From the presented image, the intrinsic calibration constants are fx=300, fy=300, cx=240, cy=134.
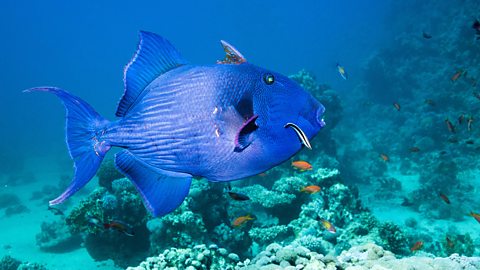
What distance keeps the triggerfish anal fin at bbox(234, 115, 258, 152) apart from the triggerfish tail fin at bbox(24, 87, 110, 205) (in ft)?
1.74

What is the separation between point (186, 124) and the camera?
1098 mm

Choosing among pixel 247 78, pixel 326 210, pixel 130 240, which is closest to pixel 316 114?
pixel 247 78

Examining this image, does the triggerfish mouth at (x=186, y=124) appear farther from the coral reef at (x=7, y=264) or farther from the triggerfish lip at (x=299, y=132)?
the coral reef at (x=7, y=264)

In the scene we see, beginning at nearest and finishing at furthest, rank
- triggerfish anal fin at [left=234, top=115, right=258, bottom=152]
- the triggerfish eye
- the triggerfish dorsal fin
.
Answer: triggerfish anal fin at [left=234, top=115, right=258, bottom=152] < the triggerfish eye < the triggerfish dorsal fin

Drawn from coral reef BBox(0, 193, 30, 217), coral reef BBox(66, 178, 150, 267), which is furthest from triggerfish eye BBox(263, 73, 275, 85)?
coral reef BBox(0, 193, 30, 217)

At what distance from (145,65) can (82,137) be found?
0.39 m

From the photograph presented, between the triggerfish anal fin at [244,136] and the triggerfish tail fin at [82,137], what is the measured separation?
0.53 metres

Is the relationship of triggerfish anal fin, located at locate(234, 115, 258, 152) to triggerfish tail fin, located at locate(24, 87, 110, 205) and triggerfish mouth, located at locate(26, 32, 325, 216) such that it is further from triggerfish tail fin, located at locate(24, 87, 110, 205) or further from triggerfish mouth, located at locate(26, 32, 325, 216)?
triggerfish tail fin, located at locate(24, 87, 110, 205)

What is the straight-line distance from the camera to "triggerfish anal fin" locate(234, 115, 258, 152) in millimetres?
1017

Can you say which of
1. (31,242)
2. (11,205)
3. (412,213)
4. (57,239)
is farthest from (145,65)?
(11,205)

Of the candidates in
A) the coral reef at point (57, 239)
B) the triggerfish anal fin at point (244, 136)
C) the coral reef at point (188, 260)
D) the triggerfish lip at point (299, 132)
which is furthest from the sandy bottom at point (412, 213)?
the coral reef at point (57, 239)

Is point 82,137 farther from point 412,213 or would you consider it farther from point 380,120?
point 380,120

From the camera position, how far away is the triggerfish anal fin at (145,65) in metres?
1.21

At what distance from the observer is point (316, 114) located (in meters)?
1.17
